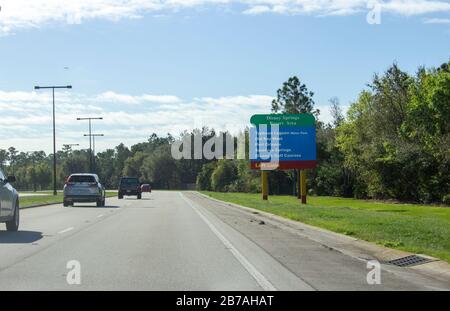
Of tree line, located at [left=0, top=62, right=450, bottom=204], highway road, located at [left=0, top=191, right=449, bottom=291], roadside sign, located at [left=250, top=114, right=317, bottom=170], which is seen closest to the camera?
highway road, located at [left=0, top=191, right=449, bottom=291]

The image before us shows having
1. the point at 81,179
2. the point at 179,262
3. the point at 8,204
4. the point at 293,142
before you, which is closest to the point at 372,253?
the point at 179,262

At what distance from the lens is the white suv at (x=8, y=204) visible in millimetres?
18245

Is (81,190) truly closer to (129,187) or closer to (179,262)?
(129,187)

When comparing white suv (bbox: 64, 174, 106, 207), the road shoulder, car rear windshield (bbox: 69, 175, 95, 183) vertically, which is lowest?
the road shoulder

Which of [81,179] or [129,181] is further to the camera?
[129,181]

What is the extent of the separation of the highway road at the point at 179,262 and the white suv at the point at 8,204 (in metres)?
0.35

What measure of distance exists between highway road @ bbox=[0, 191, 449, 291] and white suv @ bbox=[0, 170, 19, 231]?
35 centimetres

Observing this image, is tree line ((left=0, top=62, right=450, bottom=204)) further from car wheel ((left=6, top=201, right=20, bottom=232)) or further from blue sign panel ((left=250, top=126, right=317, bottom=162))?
car wheel ((left=6, top=201, right=20, bottom=232))

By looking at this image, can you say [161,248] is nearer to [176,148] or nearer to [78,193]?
[78,193]

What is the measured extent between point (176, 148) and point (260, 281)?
544ft

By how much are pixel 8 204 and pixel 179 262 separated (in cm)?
809

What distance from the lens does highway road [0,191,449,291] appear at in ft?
33.0

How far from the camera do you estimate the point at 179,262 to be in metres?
12.5

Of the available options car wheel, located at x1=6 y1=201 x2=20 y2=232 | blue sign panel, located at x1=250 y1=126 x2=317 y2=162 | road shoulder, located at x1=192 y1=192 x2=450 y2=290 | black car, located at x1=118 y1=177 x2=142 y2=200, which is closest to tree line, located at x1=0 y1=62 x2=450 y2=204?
blue sign panel, located at x1=250 y1=126 x2=317 y2=162
